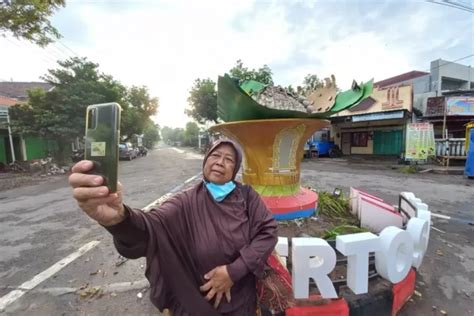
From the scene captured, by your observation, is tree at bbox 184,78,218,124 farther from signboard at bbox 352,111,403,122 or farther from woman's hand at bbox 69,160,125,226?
woman's hand at bbox 69,160,125,226

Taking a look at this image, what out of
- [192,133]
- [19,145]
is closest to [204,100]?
[19,145]

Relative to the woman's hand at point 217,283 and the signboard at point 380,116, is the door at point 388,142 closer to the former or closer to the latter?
the signboard at point 380,116

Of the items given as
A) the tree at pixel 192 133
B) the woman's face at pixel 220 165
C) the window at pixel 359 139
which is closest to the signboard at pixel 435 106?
the window at pixel 359 139

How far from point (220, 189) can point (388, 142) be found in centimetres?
1841

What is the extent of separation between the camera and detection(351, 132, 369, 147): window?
1852cm

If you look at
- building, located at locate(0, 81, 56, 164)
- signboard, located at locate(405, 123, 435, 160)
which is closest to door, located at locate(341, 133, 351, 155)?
signboard, located at locate(405, 123, 435, 160)

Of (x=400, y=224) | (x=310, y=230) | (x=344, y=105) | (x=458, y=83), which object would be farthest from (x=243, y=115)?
(x=458, y=83)

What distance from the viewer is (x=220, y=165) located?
1.62 metres

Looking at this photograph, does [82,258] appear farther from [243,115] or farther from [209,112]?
[209,112]

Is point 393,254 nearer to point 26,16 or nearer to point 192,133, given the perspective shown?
point 26,16

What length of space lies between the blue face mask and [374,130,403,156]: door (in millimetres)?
17837

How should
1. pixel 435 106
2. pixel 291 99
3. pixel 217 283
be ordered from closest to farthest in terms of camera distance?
pixel 217 283, pixel 291 99, pixel 435 106

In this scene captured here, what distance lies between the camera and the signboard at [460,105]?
1377 cm

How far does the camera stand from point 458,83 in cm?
2158
